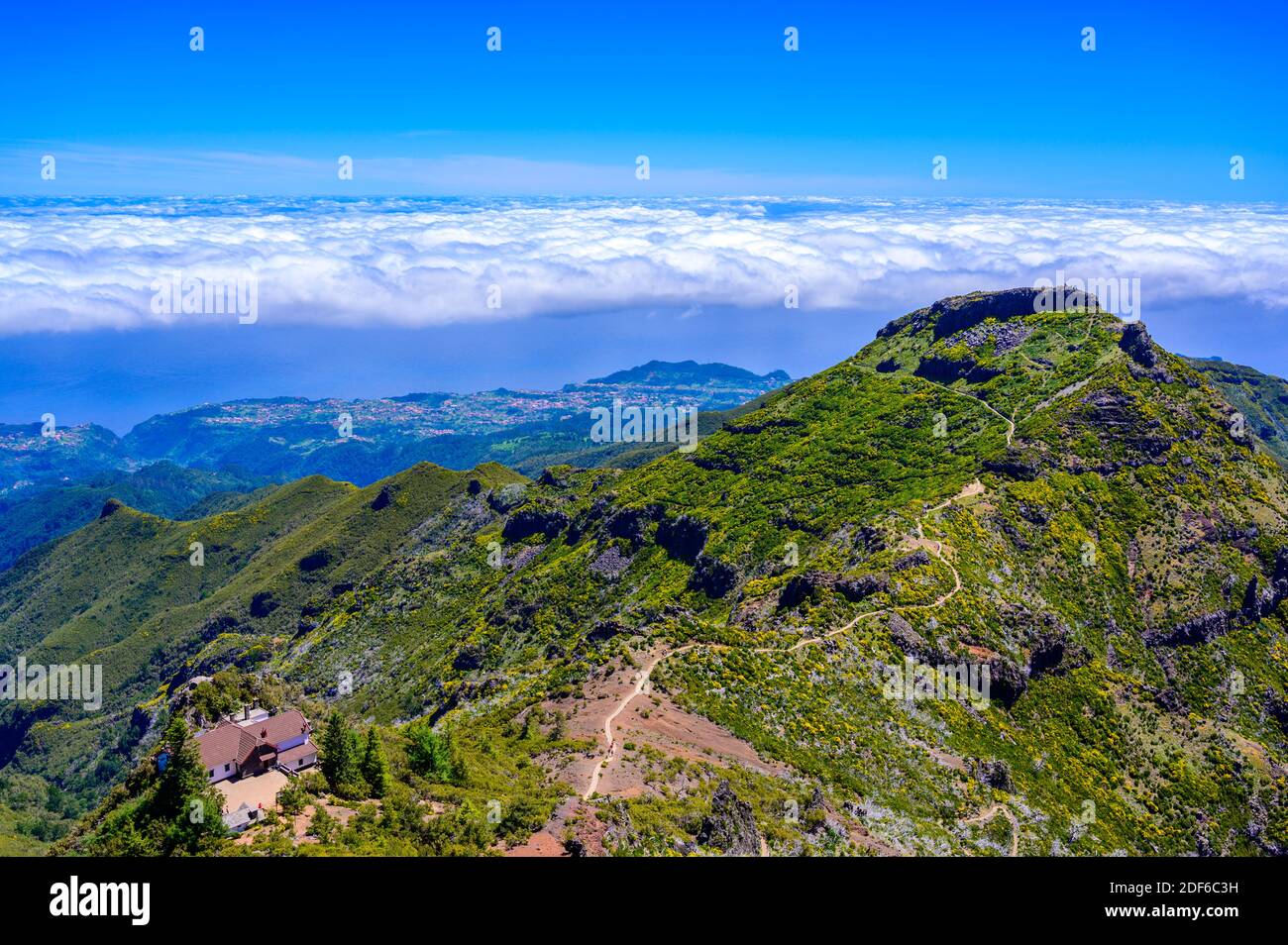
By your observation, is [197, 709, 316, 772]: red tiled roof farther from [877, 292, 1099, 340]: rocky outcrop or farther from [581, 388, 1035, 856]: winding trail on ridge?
[877, 292, 1099, 340]: rocky outcrop

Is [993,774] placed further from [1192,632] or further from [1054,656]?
[1192,632]

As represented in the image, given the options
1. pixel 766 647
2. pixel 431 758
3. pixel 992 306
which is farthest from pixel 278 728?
pixel 992 306

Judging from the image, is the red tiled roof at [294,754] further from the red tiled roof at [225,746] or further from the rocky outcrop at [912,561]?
the rocky outcrop at [912,561]

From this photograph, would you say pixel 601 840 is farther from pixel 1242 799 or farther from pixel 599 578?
pixel 599 578

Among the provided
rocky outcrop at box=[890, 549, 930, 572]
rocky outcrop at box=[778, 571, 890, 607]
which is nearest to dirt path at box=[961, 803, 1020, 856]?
rocky outcrop at box=[778, 571, 890, 607]

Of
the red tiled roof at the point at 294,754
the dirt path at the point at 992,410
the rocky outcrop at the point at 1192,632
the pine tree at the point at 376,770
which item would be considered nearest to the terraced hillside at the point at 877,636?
the rocky outcrop at the point at 1192,632
